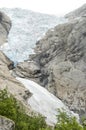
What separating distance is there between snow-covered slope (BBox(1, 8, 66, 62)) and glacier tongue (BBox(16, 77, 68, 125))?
10443 millimetres

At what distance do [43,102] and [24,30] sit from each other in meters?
29.8

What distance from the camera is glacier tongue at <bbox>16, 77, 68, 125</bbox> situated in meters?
42.9

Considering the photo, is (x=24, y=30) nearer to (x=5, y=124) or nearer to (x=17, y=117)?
(x=17, y=117)

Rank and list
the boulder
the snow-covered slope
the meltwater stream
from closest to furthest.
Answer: the meltwater stream, the boulder, the snow-covered slope

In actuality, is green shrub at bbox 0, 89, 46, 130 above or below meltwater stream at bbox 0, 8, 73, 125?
above

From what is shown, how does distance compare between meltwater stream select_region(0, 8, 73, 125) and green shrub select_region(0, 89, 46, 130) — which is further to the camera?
meltwater stream select_region(0, 8, 73, 125)

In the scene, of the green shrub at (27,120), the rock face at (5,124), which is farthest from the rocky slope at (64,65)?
the rock face at (5,124)

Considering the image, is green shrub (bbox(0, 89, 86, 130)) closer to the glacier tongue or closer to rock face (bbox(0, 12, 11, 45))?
the glacier tongue

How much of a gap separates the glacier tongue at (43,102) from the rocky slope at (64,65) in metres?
1.36

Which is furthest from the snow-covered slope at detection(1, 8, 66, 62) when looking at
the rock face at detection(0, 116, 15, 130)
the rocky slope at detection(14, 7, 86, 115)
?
the rock face at detection(0, 116, 15, 130)

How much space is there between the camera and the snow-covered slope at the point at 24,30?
62.2m

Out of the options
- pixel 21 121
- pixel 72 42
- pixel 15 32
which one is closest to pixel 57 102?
pixel 72 42

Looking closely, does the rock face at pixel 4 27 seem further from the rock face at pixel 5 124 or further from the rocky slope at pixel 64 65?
the rock face at pixel 5 124

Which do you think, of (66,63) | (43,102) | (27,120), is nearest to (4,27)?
(66,63)
